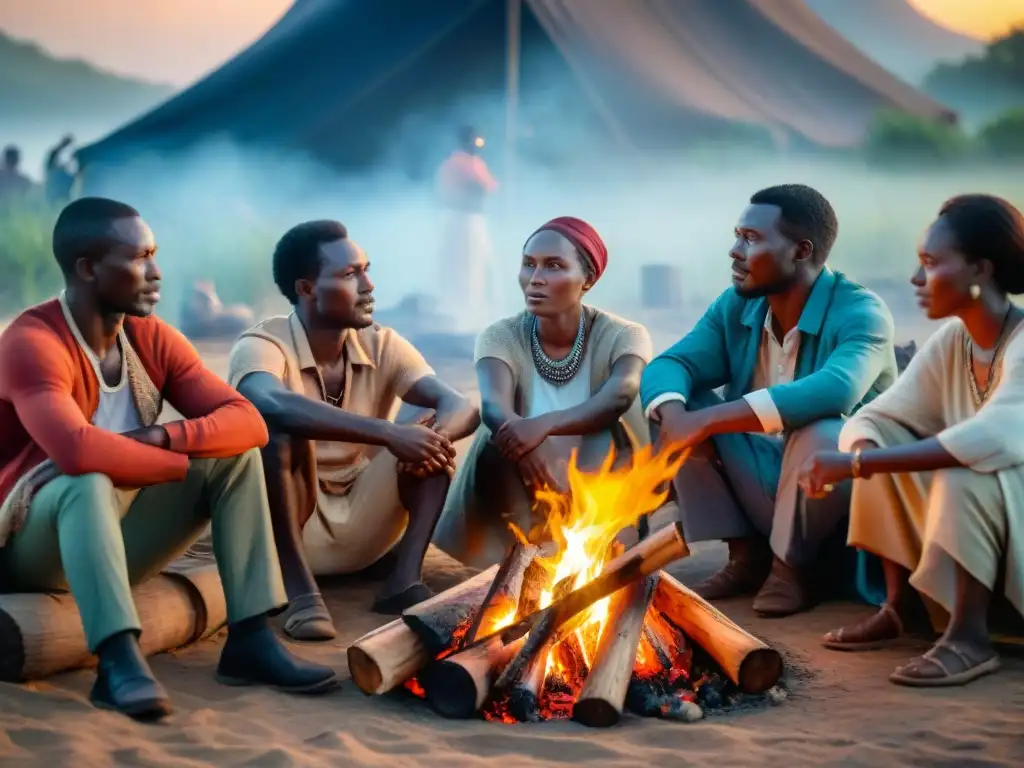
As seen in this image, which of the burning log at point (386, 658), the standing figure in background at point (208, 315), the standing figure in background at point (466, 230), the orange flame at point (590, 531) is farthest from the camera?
the standing figure in background at point (208, 315)

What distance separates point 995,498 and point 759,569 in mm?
1445

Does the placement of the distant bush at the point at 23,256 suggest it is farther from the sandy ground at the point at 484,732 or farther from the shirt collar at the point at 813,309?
the sandy ground at the point at 484,732

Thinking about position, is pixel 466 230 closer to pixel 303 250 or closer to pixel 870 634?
pixel 303 250

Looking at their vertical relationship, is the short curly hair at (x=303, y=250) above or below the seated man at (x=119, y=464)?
above

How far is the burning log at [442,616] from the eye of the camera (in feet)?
12.7

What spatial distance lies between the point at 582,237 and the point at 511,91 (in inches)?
293

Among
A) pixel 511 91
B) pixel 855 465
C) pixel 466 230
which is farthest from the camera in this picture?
pixel 466 230

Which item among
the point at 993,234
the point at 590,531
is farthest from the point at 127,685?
the point at 993,234

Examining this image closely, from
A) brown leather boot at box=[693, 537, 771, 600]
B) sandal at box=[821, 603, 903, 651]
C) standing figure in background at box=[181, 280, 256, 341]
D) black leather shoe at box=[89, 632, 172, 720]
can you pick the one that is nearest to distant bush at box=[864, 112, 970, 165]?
standing figure in background at box=[181, 280, 256, 341]

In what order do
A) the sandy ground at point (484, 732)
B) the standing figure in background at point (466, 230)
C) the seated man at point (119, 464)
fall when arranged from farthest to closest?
the standing figure in background at point (466, 230) → the seated man at point (119, 464) → the sandy ground at point (484, 732)

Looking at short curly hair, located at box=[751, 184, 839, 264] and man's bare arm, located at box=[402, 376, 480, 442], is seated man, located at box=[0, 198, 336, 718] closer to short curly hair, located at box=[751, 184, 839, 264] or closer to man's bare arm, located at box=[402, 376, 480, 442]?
man's bare arm, located at box=[402, 376, 480, 442]

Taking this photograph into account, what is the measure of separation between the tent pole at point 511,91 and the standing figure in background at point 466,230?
0.17 meters

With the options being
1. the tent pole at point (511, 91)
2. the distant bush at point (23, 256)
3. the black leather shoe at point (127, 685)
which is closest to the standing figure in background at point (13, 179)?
the distant bush at point (23, 256)

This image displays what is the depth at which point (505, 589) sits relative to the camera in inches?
160
